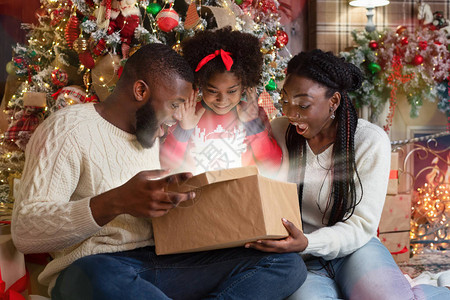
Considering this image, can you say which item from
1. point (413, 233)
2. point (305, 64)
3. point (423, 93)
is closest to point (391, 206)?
point (413, 233)

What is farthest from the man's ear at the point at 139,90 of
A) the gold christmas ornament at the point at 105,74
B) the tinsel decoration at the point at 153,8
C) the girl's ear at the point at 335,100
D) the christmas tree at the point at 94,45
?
the tinsel decoration at the point at 153,8

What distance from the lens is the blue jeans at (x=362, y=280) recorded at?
1.53m

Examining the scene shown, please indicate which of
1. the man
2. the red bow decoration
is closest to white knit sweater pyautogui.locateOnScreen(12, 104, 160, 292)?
the man

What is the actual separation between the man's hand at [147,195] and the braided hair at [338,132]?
0.68 meters

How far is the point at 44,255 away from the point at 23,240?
494 millimetres

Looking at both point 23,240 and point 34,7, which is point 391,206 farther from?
point 34,7

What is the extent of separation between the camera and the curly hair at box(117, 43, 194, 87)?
1.40m

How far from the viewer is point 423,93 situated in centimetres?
383

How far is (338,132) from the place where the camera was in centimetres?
175

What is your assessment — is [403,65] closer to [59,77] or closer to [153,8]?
[153,8]

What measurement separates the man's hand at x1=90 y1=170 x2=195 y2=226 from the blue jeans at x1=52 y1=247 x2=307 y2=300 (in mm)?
172

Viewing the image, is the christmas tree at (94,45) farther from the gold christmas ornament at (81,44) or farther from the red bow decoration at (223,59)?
the red bow decoration at (223,59)

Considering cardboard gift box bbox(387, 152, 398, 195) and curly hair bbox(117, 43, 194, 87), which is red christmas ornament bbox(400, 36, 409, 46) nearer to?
cardboard gift box bbox(387, 152, 398, 195)

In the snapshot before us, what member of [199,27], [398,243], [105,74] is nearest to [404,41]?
[398,243]
